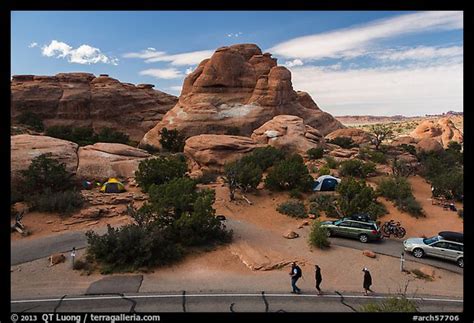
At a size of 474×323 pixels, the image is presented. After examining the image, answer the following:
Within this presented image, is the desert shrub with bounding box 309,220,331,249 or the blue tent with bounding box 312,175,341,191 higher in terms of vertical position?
the blue tent with bounding box 312,175,341,191

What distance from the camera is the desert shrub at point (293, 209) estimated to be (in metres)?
18.1

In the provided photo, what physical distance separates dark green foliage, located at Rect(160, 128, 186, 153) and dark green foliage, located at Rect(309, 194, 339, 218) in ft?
82.6

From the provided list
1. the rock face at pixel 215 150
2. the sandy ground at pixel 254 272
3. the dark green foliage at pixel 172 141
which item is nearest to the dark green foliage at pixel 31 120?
the dark green foliage at pixel 172 141

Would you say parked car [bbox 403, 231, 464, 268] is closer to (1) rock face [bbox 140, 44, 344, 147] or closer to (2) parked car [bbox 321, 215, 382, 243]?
(2) parked car [bbox 321, 215, 382, 243]

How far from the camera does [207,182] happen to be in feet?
79.4

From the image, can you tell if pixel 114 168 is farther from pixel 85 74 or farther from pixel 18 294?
pixel 85 74

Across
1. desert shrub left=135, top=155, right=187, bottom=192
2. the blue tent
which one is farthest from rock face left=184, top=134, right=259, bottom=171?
the blue tent

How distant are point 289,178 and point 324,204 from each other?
3.67 metres

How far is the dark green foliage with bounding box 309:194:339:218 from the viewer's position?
59.2ft

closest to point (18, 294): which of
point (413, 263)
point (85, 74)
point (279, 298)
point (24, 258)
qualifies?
point (24, 258)

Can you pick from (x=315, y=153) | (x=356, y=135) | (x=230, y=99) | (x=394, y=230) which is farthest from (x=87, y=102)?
(x=394, y=230)

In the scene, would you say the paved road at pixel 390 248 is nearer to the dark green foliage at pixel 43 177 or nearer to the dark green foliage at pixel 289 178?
the dark green foliage at pixel 289 178

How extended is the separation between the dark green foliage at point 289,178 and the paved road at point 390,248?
23.8 feet
